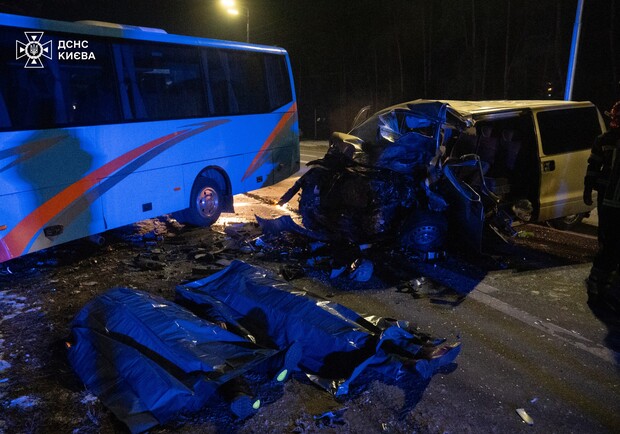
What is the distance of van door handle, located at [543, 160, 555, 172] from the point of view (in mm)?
6211

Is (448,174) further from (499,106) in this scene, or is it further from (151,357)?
(151,357)

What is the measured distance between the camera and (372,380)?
334cm

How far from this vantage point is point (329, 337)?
10.8 ft

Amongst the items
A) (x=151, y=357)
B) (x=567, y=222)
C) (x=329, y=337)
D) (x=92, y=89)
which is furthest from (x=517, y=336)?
(x=92, y=89)

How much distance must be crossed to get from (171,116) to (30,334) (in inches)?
154

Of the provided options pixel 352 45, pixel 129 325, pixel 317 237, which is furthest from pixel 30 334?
pixel 352 45

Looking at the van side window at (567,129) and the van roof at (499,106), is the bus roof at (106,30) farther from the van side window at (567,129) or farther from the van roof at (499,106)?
the van side window at (567,129)

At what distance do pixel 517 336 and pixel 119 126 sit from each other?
556cm

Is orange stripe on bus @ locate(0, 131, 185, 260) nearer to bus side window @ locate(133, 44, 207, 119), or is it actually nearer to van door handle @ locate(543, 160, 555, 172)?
bus side window @ locate(133, 44, 207, 119)

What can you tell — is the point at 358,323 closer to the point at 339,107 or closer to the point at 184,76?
the point at 184,76

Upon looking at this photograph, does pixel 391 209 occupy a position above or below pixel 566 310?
above

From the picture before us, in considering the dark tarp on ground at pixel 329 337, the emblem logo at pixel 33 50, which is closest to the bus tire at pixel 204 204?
the emblem logo at pixel 33 50

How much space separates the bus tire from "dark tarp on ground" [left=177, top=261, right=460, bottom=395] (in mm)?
3842

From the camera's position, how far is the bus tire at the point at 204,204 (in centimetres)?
756
